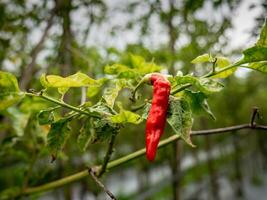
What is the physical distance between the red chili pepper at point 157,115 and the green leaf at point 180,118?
2cm

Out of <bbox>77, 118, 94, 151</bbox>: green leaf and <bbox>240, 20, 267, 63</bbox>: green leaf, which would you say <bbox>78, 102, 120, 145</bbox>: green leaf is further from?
<bbox>240, 20, 267, 63</bbox>: green leaf

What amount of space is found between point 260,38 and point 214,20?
83cm

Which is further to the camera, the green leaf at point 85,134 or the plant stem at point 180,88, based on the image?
the green leaf at point 85,134

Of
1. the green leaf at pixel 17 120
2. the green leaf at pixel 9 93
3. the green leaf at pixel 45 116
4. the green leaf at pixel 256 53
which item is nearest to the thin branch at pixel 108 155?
the green leaf at pixel 45 116

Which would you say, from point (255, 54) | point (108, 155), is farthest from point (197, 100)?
point (108, 155)

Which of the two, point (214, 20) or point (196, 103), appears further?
point (214, 20)

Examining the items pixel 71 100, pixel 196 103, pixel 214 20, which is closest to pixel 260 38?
pixel 196 103

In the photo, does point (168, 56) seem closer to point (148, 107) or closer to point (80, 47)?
point (80, 47)

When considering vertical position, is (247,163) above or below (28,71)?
below

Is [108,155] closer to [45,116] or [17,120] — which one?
[45,116]

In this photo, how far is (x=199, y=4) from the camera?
158 centimetres

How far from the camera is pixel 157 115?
86 cm

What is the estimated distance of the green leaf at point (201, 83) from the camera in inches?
34.3

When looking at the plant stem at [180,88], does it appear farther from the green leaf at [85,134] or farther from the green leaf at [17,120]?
the green leaf at [17,120]
